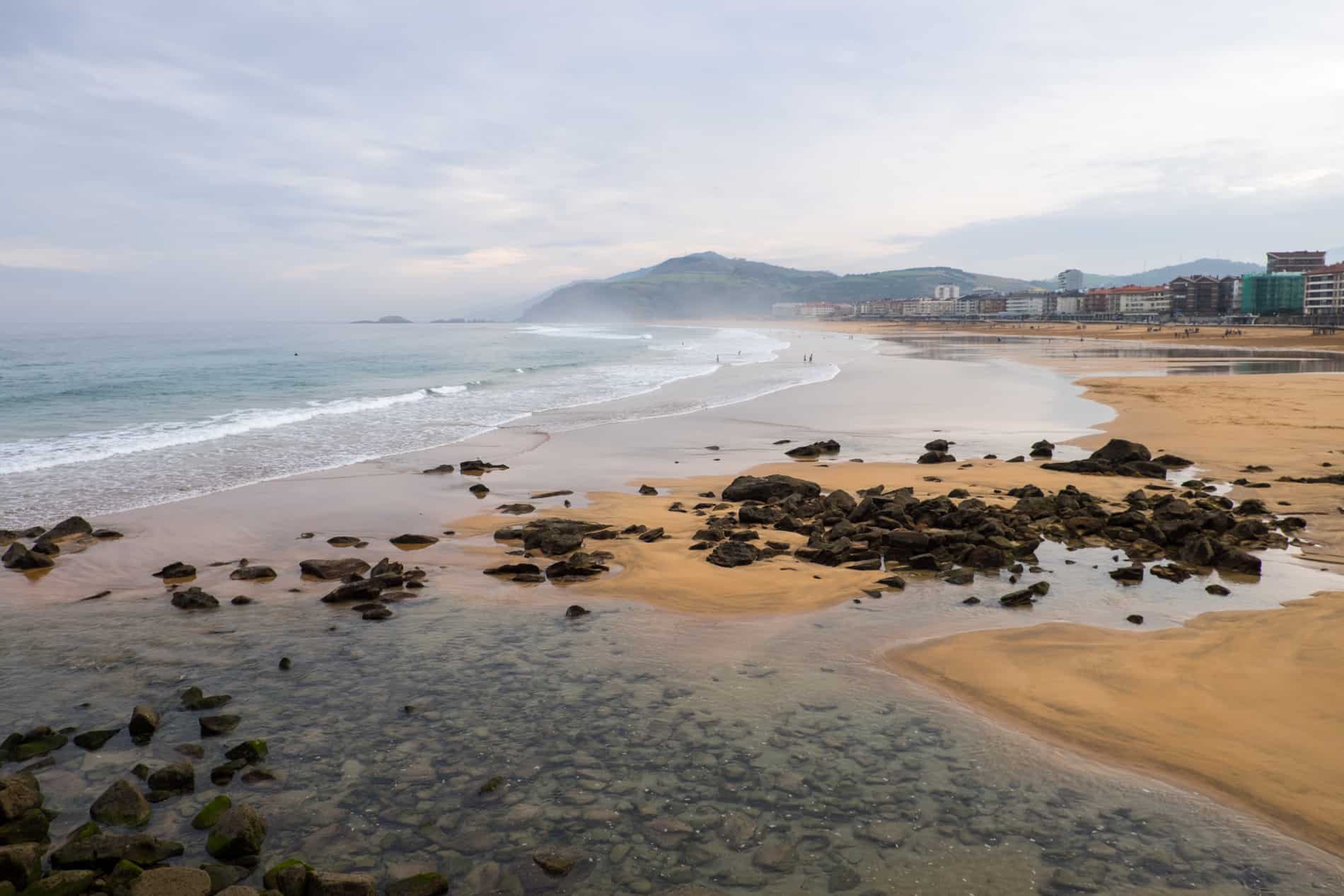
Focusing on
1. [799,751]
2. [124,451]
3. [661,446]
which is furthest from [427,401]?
[799,751]

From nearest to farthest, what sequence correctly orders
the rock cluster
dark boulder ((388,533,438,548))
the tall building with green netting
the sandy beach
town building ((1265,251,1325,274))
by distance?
the sandy beach → dark boulder ((388,533,438,548)) → the rock cluster → the tall building with green netting → town building ((1265,251,1325,274))

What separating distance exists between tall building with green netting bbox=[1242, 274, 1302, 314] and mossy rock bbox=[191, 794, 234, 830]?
15277 cm

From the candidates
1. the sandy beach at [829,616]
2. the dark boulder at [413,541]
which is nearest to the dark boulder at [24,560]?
the sandy beach at [829,616]

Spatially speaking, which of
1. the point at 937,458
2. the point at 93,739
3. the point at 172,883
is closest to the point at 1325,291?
the point at 937,458

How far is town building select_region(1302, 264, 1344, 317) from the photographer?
385ft

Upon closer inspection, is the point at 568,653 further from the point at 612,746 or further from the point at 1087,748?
the point at 1087,748

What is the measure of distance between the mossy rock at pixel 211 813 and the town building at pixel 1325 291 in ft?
465

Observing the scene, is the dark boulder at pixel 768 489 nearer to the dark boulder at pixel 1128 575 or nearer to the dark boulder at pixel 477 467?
the dark boulder at pixel 1128 575

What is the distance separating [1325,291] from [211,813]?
153515mm

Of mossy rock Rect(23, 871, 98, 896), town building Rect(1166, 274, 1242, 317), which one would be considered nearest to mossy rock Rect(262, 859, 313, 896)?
mossy rock Rect(23, 871, 98, 896)

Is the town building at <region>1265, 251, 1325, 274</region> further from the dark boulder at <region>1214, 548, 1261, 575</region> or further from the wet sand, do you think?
the dark boulder at <region>1214, 548, 1261, 575</region>

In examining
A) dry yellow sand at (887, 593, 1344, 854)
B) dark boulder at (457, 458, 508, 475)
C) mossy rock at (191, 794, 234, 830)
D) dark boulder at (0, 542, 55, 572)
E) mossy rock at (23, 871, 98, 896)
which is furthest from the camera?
dark boulder at (457, 458, 508, 475)

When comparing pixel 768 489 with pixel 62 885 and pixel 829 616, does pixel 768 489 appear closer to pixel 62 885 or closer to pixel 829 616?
pixel 829 616

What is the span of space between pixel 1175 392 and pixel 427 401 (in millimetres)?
29957
